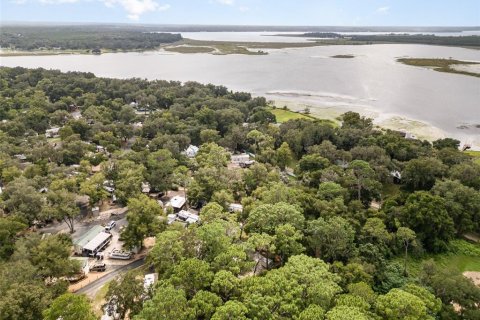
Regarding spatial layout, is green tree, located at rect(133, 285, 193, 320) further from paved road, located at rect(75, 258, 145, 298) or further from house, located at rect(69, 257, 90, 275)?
house, located at rect(69, 257, 90, 275)

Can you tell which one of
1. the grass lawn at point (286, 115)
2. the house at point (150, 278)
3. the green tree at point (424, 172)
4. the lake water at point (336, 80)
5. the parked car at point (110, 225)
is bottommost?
the house at point (150, 278)

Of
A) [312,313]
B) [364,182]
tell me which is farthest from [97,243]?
[364,182]

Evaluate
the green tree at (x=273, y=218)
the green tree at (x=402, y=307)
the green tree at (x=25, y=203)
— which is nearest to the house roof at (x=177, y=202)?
the green tree at (x=273, y=218)

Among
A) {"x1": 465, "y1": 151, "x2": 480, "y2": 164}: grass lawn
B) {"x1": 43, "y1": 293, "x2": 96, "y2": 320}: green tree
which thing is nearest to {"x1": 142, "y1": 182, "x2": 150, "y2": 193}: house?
{"x1": 43, "y1": 293, "x2": 96, "y2": 320}: green tree

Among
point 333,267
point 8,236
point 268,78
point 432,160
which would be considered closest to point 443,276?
point 333,267

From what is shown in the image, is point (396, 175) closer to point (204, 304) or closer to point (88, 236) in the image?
point (204, 304)

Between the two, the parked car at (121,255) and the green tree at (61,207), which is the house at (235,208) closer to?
the parked car at (121,255)

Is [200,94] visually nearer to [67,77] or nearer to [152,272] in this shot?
[67,77]
